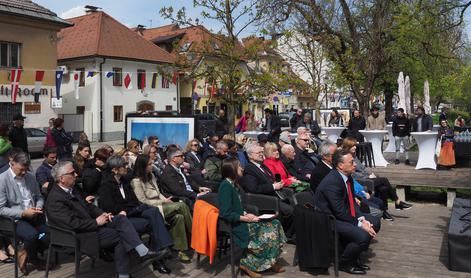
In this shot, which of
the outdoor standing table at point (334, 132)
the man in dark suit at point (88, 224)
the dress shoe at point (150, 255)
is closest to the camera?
the man in dark suit at point (88, 224)

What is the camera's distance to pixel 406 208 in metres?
9.30

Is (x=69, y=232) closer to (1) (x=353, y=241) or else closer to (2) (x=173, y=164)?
(2) (x=173, y=164)

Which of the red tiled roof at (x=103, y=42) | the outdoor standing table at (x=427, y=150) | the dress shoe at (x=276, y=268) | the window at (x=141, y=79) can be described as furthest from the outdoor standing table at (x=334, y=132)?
the red tiled roof at (x=103, y=42)

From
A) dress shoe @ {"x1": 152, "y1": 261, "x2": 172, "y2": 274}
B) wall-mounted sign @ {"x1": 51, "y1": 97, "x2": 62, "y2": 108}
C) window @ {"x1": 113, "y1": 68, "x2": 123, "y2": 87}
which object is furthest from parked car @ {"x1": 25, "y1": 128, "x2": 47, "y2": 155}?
dress shoe @ {"x1": 152, "y1": 261, "x2": 172, "y2": 274}

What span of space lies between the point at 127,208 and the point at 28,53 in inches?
902

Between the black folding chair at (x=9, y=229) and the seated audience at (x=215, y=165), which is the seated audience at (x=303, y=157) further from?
the black folding chair at (x=9, y=229)

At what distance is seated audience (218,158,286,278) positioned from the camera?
17.0 ft

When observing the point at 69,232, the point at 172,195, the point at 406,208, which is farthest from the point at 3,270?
the point at 406,208

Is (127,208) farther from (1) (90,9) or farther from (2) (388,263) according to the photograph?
(1) (90,9)

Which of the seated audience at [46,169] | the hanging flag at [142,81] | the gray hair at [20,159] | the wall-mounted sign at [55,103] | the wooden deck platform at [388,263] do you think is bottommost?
the wooden deck platform at [388,263]

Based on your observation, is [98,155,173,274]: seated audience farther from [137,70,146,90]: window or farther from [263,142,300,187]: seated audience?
[137,70,146,90]: window

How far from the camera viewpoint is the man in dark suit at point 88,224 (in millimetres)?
4672

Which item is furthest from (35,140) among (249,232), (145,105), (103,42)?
(249,232)

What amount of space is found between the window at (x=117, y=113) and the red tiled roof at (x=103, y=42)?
3.72m
